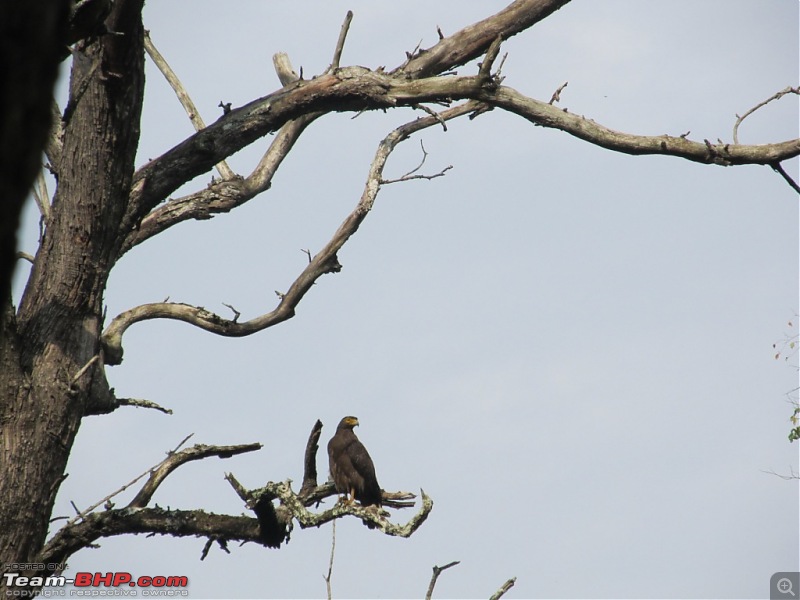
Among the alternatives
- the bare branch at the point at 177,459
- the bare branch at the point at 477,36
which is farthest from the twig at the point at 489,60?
the bare branch at the point at 177,459

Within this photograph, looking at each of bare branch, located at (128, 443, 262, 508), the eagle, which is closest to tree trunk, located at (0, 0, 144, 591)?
bare branch, located at (128, 443, 262, 508)

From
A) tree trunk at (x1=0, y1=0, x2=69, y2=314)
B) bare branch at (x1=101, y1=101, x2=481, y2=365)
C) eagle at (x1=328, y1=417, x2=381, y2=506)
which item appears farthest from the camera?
eagle at (x1=328, y1=417, x2=381, y2=506)

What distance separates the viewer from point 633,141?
5879 mm

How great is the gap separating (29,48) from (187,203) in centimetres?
632

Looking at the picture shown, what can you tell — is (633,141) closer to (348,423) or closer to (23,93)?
(23,93)

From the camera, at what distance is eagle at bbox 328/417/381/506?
1009 centimetres

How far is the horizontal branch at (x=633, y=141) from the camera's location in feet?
18.5

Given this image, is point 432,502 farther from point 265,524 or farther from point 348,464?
point 348,464

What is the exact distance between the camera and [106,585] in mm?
5543

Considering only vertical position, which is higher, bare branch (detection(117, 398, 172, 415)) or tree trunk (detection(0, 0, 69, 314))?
bare branch (detection(117, 398, 172, 415))

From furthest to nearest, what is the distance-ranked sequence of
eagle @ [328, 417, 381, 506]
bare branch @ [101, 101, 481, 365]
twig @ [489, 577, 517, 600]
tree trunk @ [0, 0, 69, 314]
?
eagle @ [328, 417, 381, 506]
bare branch @ [101, 101, 481, 365]
twig @ [489, 577, 517, 600]
tree trunk @ [0, 0, 69, 314]

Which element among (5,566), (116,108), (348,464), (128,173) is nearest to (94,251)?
(128,173)

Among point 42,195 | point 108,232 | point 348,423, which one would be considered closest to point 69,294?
point 108,232

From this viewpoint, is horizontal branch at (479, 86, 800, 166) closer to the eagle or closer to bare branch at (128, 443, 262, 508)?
bare branch at (128, 443, 262, 508)
